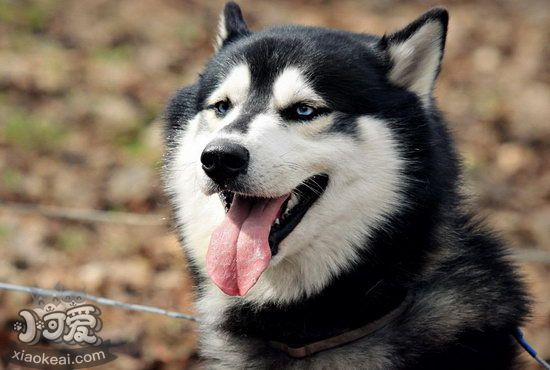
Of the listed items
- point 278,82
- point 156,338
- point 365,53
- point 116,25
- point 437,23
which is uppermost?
point 437,23

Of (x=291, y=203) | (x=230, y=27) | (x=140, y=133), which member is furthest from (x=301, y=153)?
(x=140, y=133)

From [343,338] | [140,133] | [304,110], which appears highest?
[304,110]

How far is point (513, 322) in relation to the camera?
310 centimetres

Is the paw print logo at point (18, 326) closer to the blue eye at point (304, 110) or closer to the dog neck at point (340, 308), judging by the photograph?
the dog neck at point (340, 308)

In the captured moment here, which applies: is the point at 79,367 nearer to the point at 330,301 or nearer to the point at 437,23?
the point at 330,301

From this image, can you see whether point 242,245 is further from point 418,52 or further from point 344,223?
point 418,52

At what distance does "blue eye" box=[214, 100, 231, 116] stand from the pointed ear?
676 millimetres

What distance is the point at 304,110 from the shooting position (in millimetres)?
Answer: 3088

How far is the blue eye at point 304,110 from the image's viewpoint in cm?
308

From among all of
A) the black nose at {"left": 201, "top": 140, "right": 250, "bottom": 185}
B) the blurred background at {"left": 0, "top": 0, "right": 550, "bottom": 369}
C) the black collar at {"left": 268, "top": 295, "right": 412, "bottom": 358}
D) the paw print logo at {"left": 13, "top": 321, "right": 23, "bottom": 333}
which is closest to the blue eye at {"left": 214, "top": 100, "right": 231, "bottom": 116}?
the black nose at {"left": 201, "top": 140, "right": 250, "bottom": 185}

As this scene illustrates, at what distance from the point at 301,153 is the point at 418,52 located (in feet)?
2.29

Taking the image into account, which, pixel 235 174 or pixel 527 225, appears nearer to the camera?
pixel 235 174

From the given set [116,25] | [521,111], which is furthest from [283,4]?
[521,111]

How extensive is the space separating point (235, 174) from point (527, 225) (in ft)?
12.7
